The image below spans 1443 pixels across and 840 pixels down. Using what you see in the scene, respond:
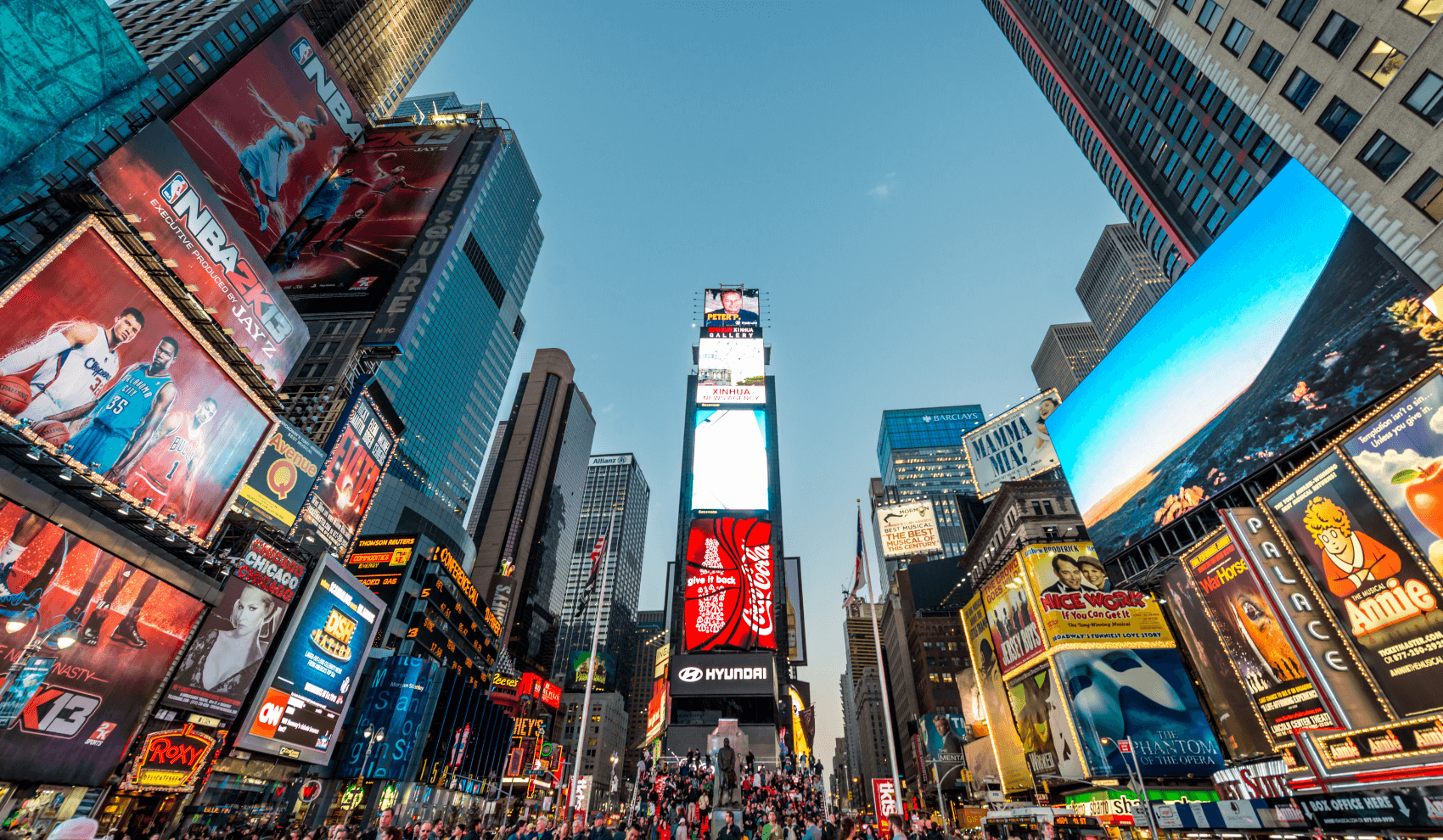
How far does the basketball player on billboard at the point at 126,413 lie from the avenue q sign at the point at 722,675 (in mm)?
29883

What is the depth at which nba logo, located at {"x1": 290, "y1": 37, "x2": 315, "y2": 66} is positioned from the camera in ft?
→ 126

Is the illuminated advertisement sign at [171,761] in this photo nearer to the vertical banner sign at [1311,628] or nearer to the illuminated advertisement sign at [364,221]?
the illuminated advertisement sign at [364,221]

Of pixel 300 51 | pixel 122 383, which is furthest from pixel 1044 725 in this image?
pixel 300 51

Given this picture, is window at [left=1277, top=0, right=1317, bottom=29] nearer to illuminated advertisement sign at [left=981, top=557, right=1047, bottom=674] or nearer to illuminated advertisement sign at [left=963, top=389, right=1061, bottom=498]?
illuminated advertisement sign at [left=963, top=389, right=1061, bottom=498]

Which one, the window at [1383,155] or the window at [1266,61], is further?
the window at [1266,61]

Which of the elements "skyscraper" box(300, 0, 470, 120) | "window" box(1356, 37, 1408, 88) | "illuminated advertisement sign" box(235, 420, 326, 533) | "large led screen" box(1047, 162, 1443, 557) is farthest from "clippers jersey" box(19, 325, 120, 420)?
Answer: "skyscraper" box(300, 0, 470, 120)

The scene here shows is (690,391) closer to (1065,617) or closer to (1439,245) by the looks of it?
(1065,617)

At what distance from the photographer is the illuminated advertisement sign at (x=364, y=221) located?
3822cm

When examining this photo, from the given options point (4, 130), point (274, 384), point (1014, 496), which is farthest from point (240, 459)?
point (1014, 496)

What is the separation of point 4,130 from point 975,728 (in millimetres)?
78261

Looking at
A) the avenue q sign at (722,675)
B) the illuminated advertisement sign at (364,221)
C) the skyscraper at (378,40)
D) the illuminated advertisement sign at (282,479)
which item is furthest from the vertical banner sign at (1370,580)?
the skyscraper at (378,40)

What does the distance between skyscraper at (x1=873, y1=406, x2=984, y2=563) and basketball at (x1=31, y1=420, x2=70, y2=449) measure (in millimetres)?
155902

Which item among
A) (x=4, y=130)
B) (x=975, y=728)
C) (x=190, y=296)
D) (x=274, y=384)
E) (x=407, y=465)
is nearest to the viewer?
(x=4, y=130)

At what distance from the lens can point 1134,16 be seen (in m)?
70.2
